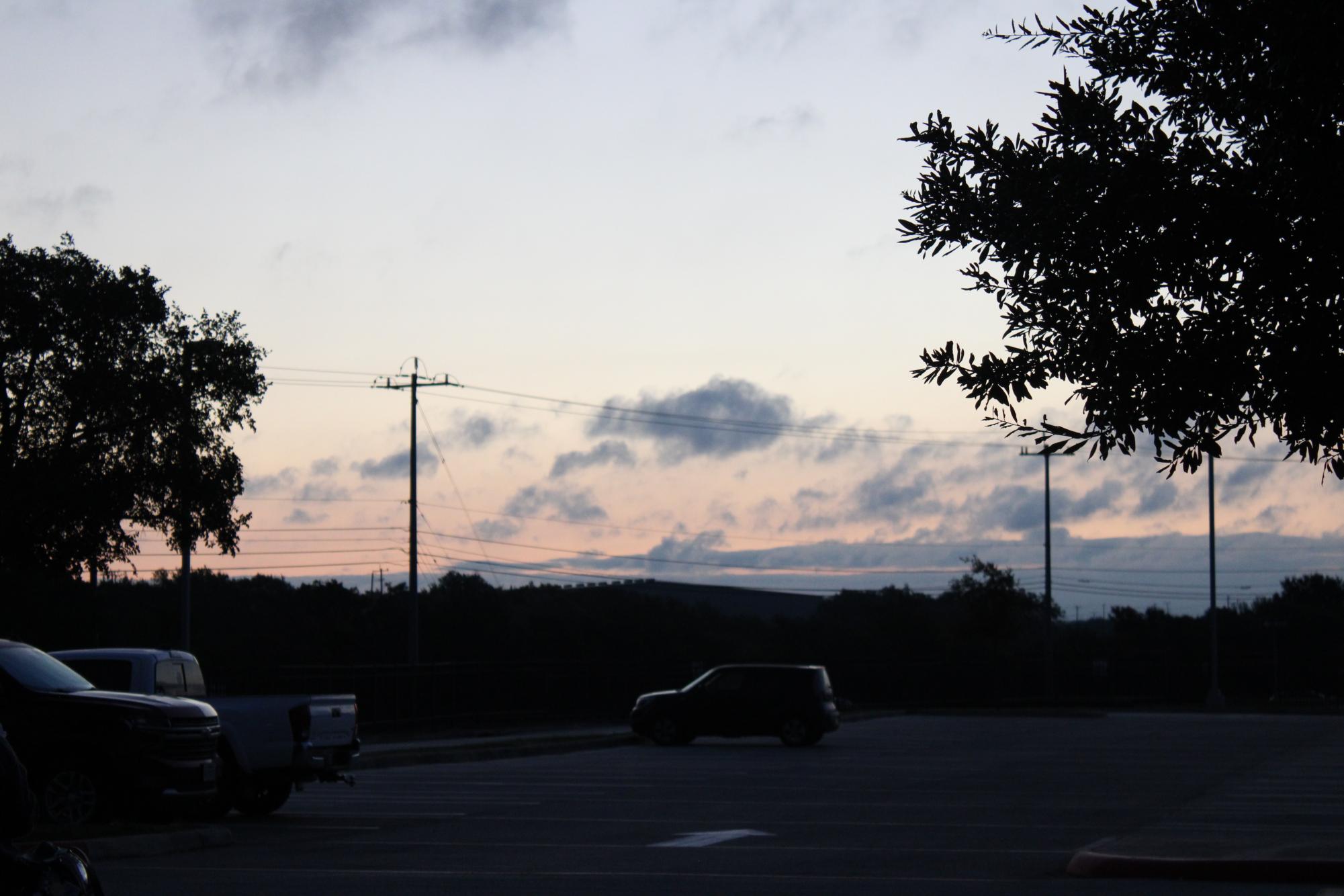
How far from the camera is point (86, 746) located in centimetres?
1549

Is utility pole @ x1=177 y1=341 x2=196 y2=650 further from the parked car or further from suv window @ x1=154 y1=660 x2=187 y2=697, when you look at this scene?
the parked car

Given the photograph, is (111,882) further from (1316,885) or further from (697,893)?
(1316,885)

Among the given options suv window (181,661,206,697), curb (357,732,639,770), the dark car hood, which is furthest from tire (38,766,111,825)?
curb (357,732,639,770)

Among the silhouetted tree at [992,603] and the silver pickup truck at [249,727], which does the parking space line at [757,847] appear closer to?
the silver pickup truck at [249,727]

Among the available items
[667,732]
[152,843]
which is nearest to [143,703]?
[152,843]

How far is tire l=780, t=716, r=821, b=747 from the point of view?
113 feet

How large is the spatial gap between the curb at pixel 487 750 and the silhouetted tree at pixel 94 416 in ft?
38.7

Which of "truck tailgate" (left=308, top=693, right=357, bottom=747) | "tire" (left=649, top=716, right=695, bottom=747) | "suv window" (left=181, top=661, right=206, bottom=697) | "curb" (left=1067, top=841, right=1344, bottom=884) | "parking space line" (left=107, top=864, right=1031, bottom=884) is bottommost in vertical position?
"tire" (left=649, top=716, right=695, bottom=747)

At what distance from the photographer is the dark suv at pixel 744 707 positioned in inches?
1368

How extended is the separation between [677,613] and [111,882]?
86627mm

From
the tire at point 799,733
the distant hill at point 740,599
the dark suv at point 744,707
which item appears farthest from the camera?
the distant hill at point 740,599

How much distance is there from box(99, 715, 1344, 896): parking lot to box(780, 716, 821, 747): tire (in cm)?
249

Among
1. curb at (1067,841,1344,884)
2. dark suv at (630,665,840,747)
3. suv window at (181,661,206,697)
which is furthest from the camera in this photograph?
dark suv at (630,665,840,747)

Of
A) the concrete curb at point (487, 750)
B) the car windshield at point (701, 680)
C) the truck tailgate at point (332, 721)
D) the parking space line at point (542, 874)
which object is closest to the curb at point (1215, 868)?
the parking space line at point (542, 874)
